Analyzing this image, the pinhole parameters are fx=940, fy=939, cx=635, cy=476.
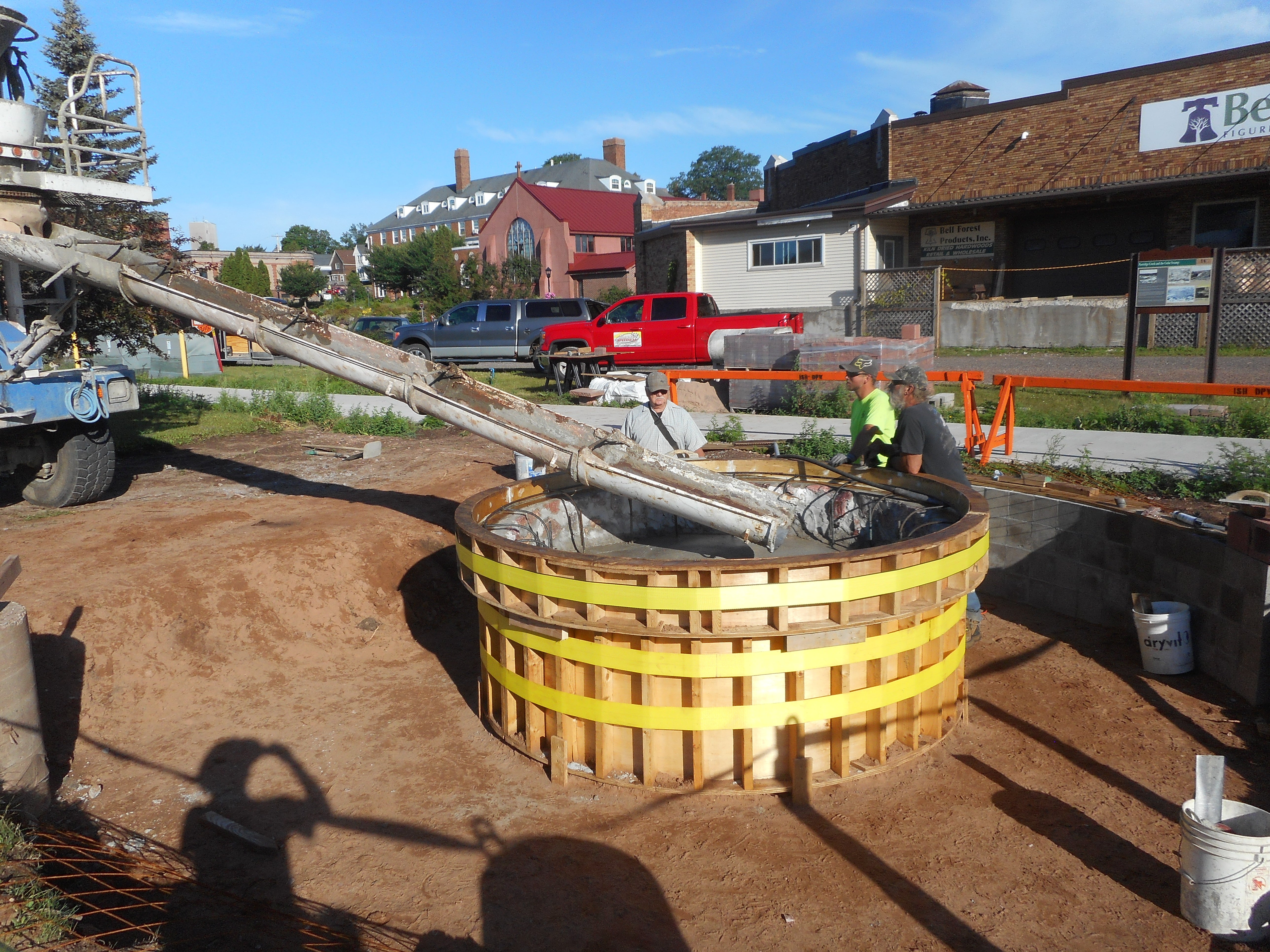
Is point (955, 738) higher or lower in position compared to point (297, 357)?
lower

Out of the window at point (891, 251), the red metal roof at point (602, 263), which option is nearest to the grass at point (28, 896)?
the window at point (891, 251)

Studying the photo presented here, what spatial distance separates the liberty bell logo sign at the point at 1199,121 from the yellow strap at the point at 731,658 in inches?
925

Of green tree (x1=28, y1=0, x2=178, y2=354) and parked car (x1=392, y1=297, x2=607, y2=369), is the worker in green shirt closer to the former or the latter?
green tree (x1=28, y1=0, x2=178, y2=354)

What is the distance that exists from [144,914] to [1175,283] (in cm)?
1430

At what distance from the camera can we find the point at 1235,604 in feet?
18.4

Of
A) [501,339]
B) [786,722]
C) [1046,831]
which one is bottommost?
[1046,831]

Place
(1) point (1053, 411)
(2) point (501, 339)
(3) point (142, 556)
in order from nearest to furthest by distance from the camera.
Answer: (3) point (142, 556), (1) point (1053, 411), (2) point (501, 339)

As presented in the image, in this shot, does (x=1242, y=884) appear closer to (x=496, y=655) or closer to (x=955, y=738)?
(x=955, y=738)

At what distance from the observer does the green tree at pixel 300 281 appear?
198 feet

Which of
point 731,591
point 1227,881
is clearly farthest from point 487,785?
point 1227,881

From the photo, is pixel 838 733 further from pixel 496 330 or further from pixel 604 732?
pixel 496 330

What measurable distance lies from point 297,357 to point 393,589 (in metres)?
2.10

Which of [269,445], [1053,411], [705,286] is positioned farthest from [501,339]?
[1053,411]

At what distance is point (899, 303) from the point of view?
75.9ft
